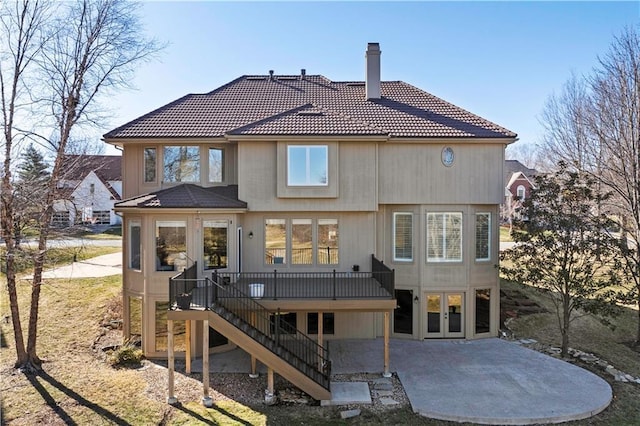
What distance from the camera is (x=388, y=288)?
10594mm

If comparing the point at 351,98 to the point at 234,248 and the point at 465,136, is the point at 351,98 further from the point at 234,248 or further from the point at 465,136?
the point at 234,248

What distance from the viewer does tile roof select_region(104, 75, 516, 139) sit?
40.9 feet

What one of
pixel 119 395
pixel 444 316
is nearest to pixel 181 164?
pixel 119 395

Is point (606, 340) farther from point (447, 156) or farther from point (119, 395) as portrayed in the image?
point (119, 395)

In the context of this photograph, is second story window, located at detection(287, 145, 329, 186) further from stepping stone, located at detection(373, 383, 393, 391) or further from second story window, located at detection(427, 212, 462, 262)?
stepping stone, located at detection(373, 383, 393, 391)

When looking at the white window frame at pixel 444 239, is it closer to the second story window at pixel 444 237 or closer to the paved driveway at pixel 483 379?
the second story window at pixel 444 237

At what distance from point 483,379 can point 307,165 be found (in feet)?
26.9

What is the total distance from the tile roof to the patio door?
582 cm

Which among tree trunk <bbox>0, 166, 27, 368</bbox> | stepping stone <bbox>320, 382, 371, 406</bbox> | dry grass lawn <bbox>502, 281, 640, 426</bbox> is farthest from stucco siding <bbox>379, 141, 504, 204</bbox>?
tree trunk <bbox>0, 166, 27, 368</bbox>

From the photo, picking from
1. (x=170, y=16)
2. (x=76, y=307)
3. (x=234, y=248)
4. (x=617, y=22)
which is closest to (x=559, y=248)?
(x=617, y=22)

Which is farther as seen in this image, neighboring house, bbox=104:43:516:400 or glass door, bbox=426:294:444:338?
glass door, bbox=426:294:444:338

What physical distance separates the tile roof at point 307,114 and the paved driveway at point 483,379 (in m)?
7.26

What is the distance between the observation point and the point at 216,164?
43.2ft

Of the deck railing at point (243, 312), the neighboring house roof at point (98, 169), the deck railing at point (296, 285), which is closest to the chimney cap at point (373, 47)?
the deck railing at point (296, 285)
